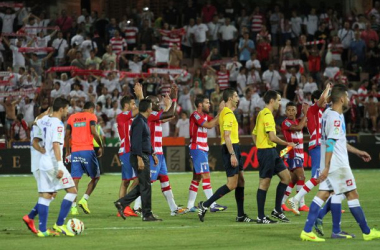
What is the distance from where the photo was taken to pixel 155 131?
1595 cm

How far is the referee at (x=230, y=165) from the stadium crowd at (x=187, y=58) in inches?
615

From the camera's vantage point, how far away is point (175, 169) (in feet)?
96.6

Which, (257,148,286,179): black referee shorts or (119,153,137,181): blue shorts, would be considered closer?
(257,148,286,179): black referee shorts

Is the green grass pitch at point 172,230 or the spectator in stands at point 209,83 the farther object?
the spectator in stands at point 209,83

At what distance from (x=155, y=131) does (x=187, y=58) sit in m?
20.6

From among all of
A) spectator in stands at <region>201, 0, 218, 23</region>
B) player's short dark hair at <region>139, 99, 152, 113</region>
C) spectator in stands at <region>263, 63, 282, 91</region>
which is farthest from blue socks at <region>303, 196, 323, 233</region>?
spectator in stands at <region>201, 0, 218, 23</region>

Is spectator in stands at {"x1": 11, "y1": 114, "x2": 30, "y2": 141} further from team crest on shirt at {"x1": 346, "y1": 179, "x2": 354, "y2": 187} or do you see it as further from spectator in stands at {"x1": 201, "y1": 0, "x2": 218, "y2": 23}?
team crest on shirt at {"x1": 346, "y1": 179, "x2": 354, "y2": 187}

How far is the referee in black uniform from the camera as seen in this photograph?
1416 cm

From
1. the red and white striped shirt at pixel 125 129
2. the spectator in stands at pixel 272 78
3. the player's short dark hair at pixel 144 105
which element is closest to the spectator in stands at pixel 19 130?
the spectator in stands at pixel 272 78

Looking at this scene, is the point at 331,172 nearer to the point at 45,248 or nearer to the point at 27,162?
Answer: the point at 45,248

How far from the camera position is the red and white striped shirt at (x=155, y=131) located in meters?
15.7

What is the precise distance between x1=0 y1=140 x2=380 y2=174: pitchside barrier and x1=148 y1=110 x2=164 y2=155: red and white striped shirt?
13.0 metres

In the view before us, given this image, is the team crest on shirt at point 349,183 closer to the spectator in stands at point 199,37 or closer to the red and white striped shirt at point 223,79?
the red and white striped shirt at point 223,79

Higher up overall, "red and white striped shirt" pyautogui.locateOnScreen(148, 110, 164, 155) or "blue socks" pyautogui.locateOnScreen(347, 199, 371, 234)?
"red and white striped shirt" pyautogui.locateOnScreen(148, 110, 164, 155)
